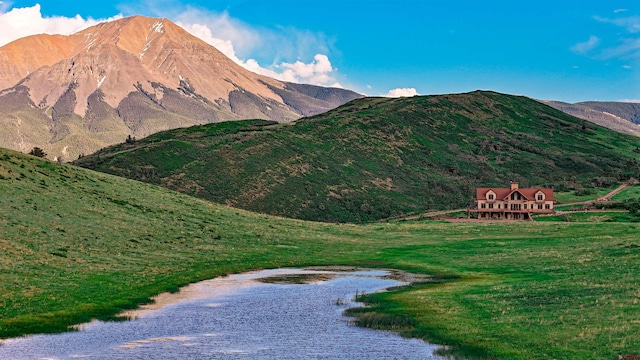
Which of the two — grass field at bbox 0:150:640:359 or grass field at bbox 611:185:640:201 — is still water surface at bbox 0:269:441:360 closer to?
grass field at bbox 0:150:640:359

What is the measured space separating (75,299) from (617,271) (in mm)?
41291

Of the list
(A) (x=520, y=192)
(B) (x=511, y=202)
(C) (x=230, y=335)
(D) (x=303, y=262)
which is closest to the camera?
(C) (x=230, y=335)

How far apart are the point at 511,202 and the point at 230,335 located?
143 meters

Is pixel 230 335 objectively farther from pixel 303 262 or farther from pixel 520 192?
pixel 520 192

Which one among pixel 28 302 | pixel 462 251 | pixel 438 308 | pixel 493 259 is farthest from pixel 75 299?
pixel 462 251

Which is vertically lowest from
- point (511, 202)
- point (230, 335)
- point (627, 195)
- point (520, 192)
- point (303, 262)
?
point (230, 335)

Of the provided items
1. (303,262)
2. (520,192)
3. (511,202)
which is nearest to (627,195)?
(520,192)

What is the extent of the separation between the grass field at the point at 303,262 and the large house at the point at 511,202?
4223 cm

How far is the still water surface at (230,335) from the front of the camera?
30984mm

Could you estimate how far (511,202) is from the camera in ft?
548

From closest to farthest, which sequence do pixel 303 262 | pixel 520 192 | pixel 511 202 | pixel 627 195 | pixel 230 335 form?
pixel 230 335
pixel 303 262
pixel 511 202
pixel 520 192
pixel 627 195

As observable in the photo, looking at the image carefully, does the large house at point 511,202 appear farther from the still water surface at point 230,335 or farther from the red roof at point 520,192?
the still water surface at point 230,335

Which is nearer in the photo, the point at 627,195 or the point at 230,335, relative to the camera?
the point at 230,335

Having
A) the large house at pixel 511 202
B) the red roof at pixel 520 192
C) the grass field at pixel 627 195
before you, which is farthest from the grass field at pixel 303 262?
the grass field at pixel 627 195
